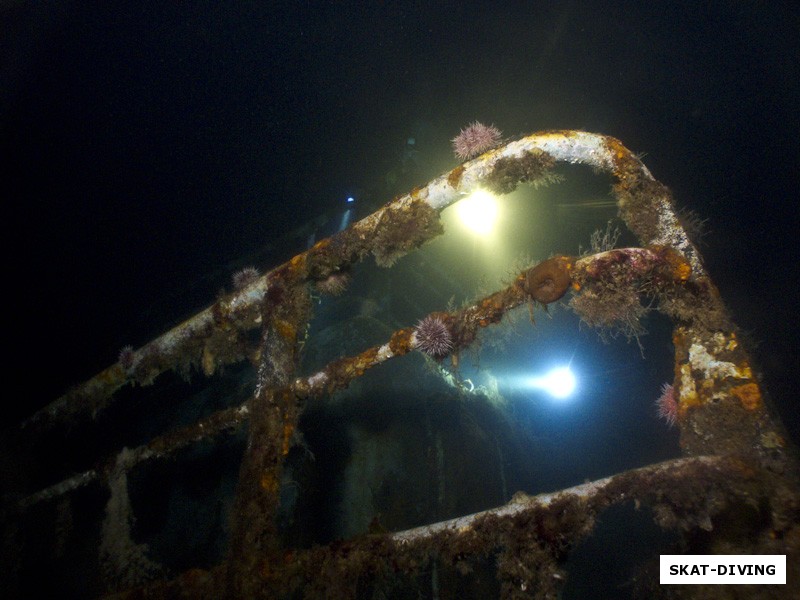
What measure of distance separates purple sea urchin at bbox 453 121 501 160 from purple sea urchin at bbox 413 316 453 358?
1.60m

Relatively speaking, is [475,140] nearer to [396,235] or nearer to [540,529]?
[396,235]

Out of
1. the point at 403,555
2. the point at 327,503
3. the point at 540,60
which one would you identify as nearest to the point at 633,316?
the point at 403,555

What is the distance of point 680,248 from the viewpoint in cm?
266

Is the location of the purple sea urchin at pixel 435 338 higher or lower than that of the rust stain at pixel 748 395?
higher

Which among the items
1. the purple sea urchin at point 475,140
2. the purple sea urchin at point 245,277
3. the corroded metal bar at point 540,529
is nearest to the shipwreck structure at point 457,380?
the corroded metal bar at point 540,529

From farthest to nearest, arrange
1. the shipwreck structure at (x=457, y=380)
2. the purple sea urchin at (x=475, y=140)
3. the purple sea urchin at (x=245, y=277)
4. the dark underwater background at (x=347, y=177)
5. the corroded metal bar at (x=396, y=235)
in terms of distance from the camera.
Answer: the dark underwater background at (x=347, y=177) < the purple sea urchin at (x=245, y=277) < the purple sea urchin at (x=475, y=140) < the corroded metal bar at (x=396, y=235) < the shipwreck structure at (x=457, y=380)

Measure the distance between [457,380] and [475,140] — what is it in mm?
2216

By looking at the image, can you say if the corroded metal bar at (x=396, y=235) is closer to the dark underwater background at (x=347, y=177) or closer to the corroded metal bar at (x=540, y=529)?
the corroded metal bar at (x=540, y=529)

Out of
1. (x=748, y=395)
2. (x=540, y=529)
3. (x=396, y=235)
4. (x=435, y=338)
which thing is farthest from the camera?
(x=396, y=235)

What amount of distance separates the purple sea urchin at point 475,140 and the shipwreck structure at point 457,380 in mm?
216

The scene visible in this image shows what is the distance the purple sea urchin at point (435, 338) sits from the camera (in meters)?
2.94

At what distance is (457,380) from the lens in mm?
3459

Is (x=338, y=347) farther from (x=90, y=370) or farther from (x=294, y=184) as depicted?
(x=90, y=370)

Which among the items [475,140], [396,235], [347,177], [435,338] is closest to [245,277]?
[396,235]
